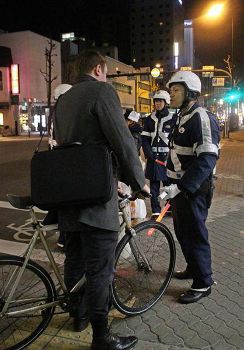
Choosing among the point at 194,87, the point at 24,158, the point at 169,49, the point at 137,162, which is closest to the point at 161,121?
the point at 194,87

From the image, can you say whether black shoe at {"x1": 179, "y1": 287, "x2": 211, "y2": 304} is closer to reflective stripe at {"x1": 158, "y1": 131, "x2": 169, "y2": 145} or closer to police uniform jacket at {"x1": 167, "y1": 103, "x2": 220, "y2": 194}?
police uniform jacket at {"x1": 167, "y1": 103, "x2": 220, "y2": 194}

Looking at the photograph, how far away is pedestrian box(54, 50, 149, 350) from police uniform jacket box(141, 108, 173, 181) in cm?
377

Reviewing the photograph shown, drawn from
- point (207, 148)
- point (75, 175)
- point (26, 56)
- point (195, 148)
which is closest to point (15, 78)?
point (26, 56)

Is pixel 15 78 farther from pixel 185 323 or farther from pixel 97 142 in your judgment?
pixel 97 142

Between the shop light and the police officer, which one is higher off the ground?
the shop light

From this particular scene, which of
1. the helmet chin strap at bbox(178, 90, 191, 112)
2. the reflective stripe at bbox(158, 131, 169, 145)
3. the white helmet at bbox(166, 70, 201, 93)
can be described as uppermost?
the white helmet at bbox(166, 70, 201, 93)

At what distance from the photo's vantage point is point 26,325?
325cm

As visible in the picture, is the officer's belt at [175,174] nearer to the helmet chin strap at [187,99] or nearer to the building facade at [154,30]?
the helmet chin strap at [187,99]

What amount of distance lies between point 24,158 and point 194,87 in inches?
621

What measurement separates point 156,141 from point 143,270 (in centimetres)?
337

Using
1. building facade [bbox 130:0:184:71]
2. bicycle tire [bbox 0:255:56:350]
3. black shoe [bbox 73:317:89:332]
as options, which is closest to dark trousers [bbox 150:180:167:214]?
black shoe [bbox 73:317:89:332]

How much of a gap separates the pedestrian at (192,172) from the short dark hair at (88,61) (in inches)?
44.4

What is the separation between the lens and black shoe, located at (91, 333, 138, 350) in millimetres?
2828

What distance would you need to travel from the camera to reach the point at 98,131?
8.66ft
